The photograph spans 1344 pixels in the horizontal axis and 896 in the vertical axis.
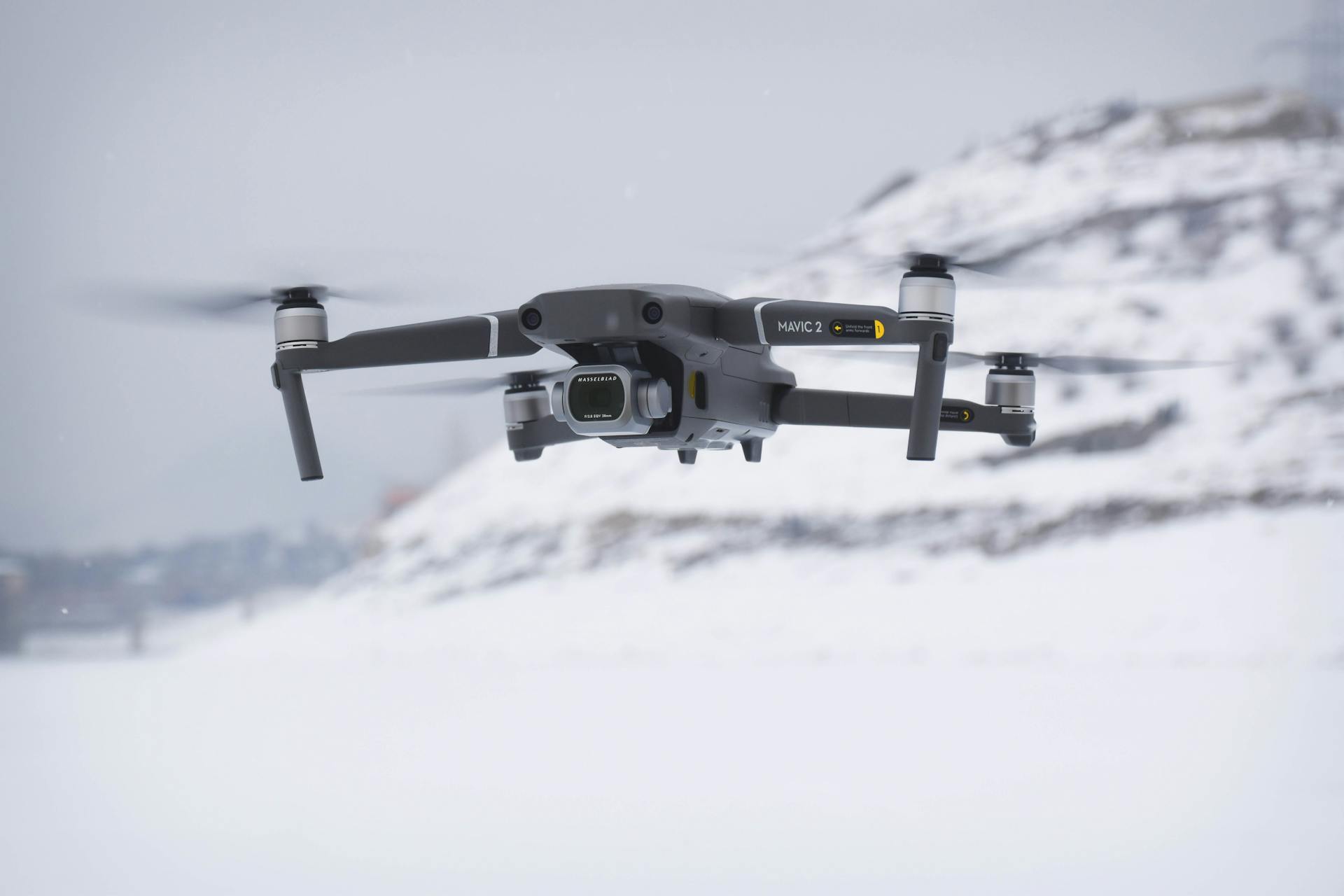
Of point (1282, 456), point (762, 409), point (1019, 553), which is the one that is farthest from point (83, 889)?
point (1282, 456)

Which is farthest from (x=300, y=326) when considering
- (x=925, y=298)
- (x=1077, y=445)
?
(x=1077, y=445)

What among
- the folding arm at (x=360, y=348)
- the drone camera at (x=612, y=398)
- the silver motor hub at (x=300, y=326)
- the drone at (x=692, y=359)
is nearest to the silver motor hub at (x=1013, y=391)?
the drone at (x=692, y=359)

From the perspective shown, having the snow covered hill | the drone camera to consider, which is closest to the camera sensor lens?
the drone camera

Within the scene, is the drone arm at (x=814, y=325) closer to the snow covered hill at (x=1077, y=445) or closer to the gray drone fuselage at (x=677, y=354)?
the gray drone fuselage at (x=677, y=354)

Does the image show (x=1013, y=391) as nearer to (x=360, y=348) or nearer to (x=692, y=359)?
(x=692, y=359)

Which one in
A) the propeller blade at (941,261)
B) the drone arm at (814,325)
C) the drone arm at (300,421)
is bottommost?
the drone arm at (300,421)

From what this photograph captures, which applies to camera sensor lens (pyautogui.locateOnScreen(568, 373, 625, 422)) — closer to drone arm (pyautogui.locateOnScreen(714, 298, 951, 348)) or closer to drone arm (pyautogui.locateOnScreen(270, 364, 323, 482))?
drone arm (pyautogui.locateOnScreen(714, 298, 951, 348))
